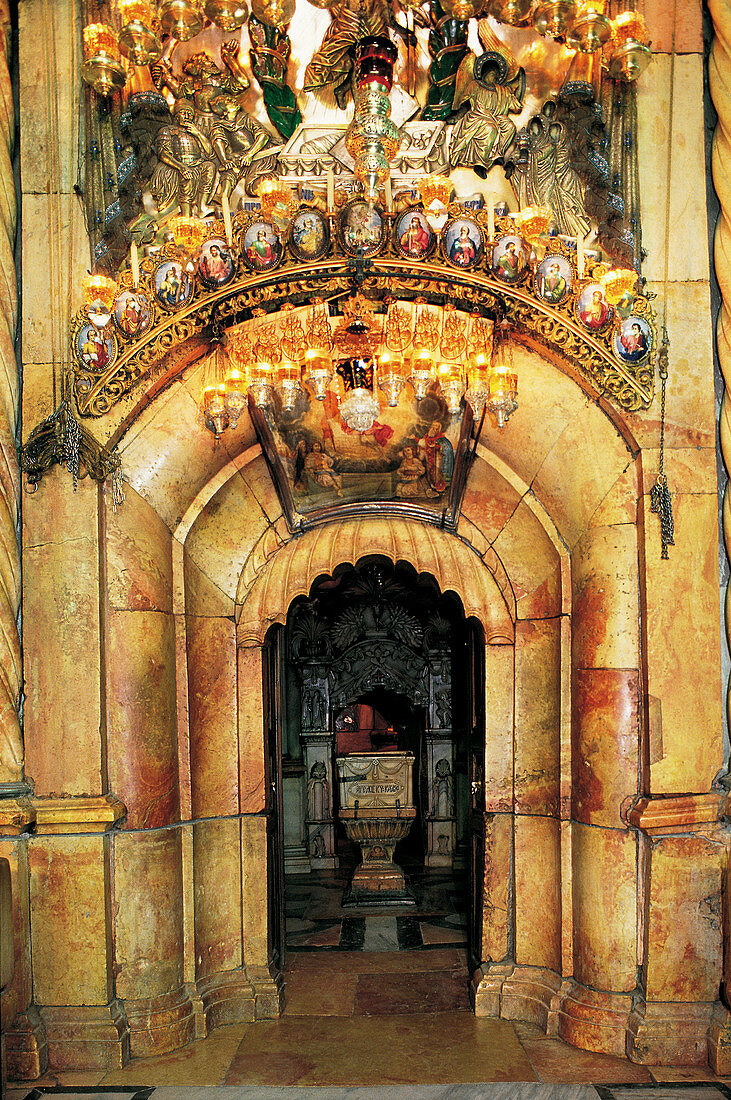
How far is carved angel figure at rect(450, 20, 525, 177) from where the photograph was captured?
4.78 m

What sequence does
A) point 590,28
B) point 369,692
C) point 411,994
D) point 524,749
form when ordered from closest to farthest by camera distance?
point 590,28, point 524,749, point 411,994, point 369,692

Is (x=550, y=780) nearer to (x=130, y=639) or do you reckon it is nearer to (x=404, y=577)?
(x=130, y=639)

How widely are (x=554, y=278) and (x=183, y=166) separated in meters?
2.10

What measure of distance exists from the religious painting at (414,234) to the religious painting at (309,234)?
1.23 feet

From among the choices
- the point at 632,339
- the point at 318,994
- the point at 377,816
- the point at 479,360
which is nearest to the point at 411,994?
the point at 318,994

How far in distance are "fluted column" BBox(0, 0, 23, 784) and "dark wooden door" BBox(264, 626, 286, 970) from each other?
1.65 metres

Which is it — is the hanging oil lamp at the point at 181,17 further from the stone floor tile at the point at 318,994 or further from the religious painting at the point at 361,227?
the stone floor tile at the point at 318,994

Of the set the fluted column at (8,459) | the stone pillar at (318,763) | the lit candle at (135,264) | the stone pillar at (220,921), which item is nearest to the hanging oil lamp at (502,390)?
the lit candle at (135,264)

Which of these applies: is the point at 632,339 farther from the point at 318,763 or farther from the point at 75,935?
the point at 318,763

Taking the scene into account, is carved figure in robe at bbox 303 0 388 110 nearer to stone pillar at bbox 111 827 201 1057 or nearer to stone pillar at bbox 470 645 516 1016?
stone pillar at bbox 470 645 516 1016

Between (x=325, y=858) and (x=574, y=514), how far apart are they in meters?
5.67

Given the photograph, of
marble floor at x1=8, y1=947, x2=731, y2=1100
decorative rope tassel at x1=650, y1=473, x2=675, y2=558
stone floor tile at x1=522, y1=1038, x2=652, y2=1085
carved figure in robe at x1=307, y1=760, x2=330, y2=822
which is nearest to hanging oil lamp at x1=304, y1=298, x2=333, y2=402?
decorative rope tassel at x1=650, y1=473, x2=675, y2=558

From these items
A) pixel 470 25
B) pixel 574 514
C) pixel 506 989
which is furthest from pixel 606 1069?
pixel 470 25

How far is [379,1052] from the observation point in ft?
16.3
